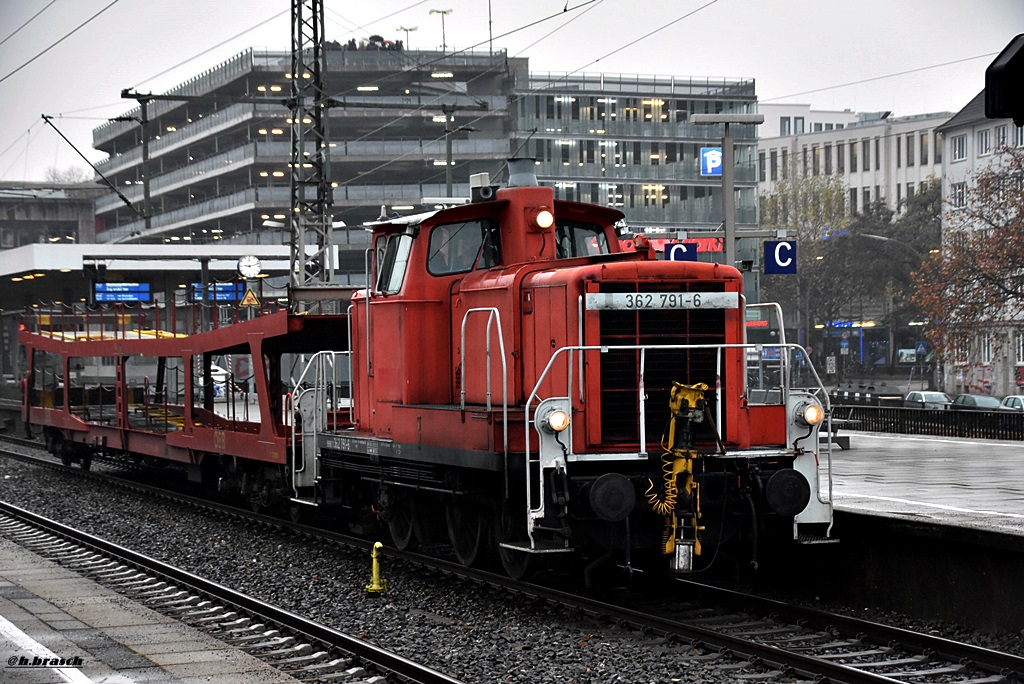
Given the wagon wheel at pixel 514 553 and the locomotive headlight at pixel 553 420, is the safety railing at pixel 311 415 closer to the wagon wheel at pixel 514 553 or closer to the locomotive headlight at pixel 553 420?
the wagon wheel at pixel 514 553

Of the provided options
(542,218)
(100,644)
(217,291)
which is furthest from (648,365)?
(217,291)

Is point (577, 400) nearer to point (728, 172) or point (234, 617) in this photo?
point (234, 617)

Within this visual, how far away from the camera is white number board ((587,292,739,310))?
410 inches

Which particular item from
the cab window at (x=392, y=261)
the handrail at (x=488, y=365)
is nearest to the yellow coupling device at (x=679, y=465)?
the handrail at (x=488, y=365)

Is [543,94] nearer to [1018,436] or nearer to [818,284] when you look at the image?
[818,284]

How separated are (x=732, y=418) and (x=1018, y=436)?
56.5 ft

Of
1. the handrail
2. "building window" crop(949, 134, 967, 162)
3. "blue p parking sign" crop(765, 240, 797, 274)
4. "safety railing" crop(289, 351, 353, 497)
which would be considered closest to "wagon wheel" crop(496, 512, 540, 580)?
the handrail

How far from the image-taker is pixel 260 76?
82312mm

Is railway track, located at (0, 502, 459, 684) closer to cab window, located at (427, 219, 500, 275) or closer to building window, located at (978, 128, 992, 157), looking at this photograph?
cab window, located at (427, 219, 500, 275)

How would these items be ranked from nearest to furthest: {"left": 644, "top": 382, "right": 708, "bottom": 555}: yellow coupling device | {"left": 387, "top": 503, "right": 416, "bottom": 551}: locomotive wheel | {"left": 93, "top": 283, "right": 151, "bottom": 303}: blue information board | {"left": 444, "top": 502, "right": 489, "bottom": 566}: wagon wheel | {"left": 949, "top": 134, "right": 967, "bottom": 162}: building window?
{"left": 644, "top": 382, "right": 708, "bottom": 555}: yellow coupling device
{"left": 444, "top": 502, "right": 489, "bottom": 566}: wagon wheel
{"left": 387, "top": 503, "right": 416, "bottom": 551}: locomotive wheel
{"left": 93, "top": 283, "right": 151, "bottom": 303}: blue information board
{"left": 949, "top": 134, "right": 967, "bottom": 162}: building window

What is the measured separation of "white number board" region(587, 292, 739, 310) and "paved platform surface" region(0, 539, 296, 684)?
405cm

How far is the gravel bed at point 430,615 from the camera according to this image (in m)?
8.71

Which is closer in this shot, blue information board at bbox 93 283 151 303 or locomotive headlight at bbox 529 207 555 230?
locomotive headlight at bbox 529 207 555 230

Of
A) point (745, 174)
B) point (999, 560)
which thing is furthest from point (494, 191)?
point (745, 174)
